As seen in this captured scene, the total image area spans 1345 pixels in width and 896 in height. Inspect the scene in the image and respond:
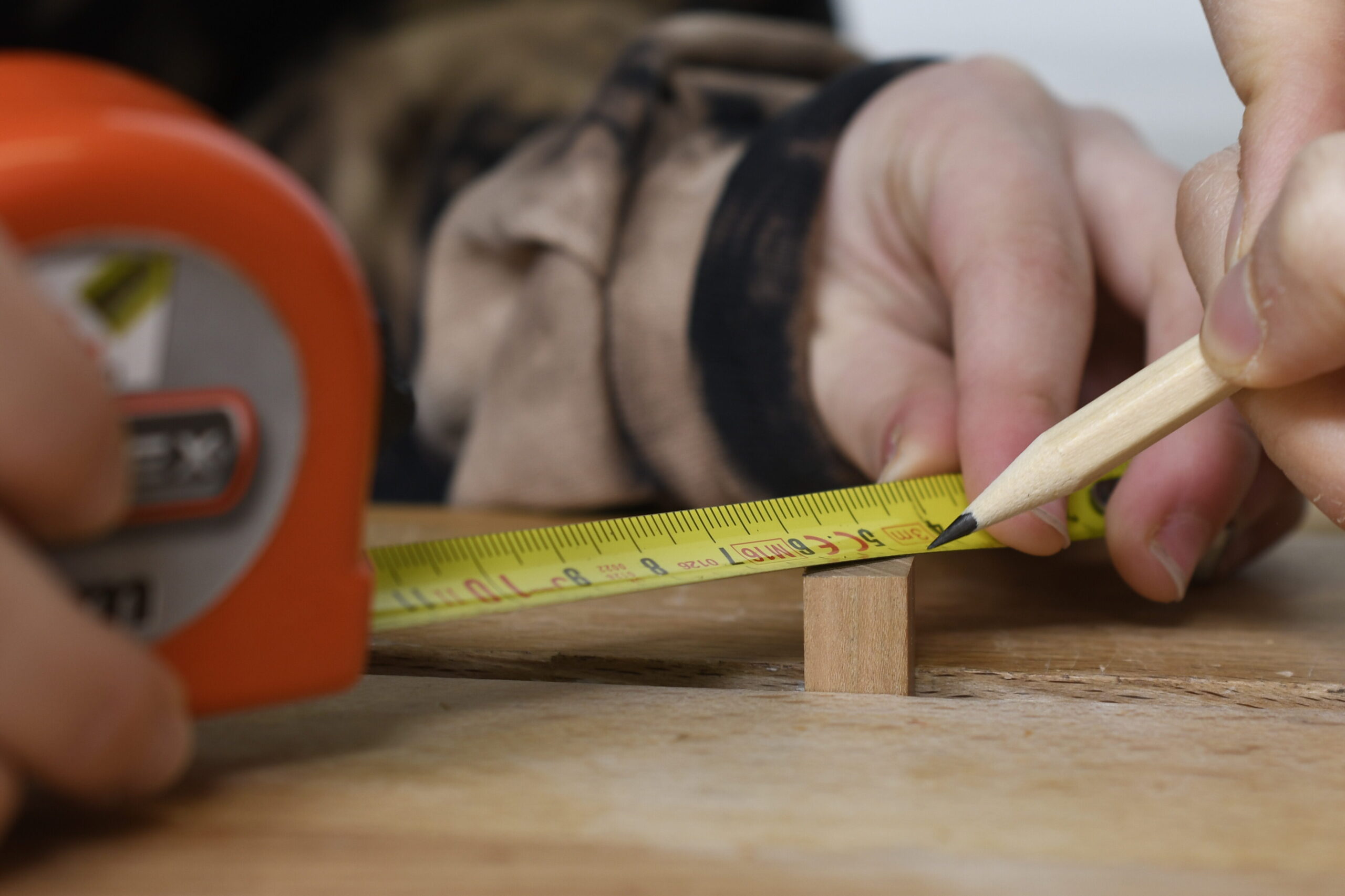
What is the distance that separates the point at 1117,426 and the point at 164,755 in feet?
1.73

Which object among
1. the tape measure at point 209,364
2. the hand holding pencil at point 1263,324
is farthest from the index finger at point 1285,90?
the tape measure at point 209,364

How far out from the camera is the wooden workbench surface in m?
0.44

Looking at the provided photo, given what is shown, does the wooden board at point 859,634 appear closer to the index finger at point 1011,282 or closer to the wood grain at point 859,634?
the wood grain at point 859,634

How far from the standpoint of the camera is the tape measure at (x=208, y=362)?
44cm

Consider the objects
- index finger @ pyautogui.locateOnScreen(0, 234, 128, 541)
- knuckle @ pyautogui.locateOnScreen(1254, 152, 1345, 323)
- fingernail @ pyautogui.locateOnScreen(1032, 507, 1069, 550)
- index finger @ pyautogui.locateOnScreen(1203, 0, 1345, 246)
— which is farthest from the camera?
fingernail @ pyautogui.locateOnScreen(1032, 507, 1069, 550)

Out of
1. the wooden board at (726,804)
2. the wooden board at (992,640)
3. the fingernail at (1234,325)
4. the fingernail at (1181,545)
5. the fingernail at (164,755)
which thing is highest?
the fingernail at (1234,325)

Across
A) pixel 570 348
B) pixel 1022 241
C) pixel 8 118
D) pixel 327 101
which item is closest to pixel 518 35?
pixel 327 101

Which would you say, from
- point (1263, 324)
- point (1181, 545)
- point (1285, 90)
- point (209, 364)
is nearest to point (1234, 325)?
point (1263, 324)

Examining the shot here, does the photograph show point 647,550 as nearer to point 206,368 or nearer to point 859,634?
point 859,634

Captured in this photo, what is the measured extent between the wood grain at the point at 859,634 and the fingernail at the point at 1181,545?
23 cm

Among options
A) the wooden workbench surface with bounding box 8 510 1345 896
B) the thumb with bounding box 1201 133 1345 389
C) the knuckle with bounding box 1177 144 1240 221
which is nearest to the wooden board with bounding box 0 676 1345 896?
the wooden workbench surface with bounding box 8 510 1345 896

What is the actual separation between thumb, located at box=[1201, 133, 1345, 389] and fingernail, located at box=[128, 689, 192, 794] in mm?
565

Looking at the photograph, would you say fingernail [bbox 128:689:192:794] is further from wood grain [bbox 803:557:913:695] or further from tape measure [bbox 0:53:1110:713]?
wood grain [bbox 803:557:913:695]

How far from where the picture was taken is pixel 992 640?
2.48 ft
